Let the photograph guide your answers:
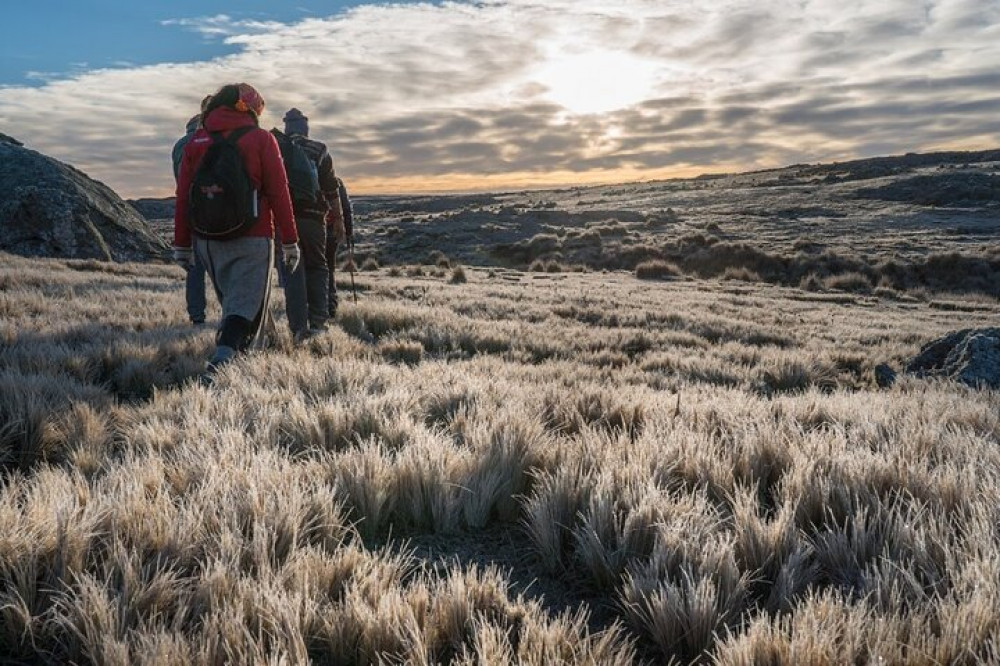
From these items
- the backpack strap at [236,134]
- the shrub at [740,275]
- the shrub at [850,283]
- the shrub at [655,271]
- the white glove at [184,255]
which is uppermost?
the backpack strap at [236,134]

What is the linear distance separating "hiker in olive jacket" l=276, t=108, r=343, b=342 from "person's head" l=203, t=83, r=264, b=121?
6.79 feet

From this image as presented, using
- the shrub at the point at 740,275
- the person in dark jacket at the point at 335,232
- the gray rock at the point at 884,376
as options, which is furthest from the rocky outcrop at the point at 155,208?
the gray rock at the point at 884,376

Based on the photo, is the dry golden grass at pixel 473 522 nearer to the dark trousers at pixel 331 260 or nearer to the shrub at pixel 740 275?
the dark trousers at pixel 331 260

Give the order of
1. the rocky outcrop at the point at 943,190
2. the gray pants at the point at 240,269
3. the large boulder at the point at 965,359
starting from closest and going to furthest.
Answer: the gray pants at the point at 240,269
the large boulder at the point at 965,359
the rocky outcrop at the point at 943,190

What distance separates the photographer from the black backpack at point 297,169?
A: 7.31 meters

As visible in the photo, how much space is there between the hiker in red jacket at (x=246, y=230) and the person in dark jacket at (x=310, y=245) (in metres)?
1.45

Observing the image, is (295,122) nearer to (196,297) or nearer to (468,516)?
(196,297)

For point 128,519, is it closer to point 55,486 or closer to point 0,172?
point 55,486

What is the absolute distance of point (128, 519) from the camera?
6.71 feet

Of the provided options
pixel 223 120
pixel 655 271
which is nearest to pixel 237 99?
pixel 223 120

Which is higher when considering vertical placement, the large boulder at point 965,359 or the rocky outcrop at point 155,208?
the rocky outcrop at point 155,208

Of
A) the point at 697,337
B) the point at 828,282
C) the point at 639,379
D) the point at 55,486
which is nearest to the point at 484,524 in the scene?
the point at 55,486

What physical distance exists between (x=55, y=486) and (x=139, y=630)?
37.2 inches

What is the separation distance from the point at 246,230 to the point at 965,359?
743 cm
